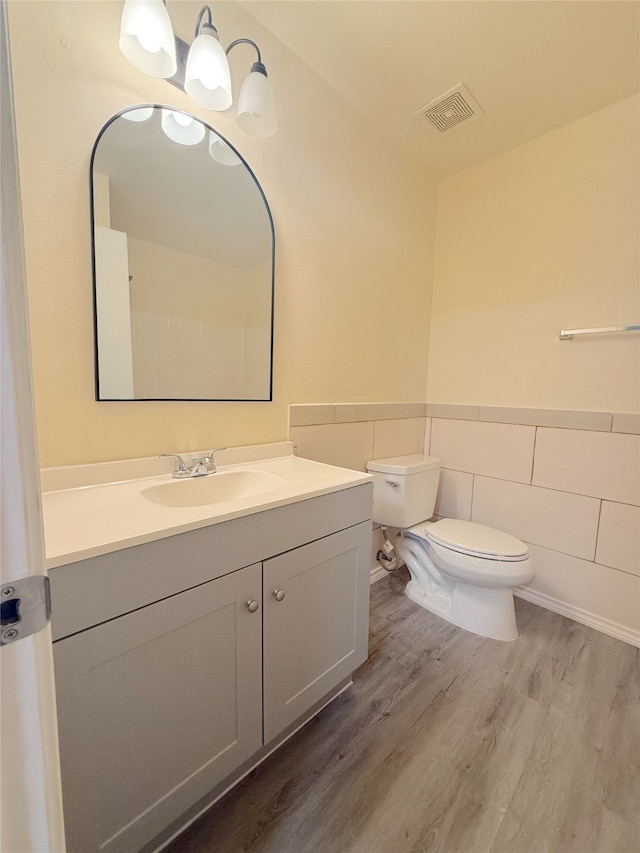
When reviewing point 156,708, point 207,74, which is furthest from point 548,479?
point 207,74

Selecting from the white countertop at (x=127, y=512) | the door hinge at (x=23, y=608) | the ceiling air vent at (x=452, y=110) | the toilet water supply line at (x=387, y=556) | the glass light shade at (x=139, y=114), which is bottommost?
the toilet water supply line at (x=387, y=556)

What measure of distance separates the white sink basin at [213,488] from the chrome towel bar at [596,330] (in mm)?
1551

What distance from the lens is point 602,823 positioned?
0.90 m

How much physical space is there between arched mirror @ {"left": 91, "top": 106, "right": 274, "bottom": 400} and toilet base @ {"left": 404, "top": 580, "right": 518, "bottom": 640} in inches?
51.9

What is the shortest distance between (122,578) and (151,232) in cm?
103

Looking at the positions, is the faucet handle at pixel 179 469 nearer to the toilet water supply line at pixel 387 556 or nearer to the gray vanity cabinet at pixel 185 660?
the gray vanity cabinet at pixel 185 660

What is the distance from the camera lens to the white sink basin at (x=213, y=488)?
3.48ft

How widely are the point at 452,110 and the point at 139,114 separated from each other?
137 cm

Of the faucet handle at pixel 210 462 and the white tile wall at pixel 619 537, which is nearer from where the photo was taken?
the faucet handle at pixel 210 462

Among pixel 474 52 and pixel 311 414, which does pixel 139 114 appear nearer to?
pixel 311 414

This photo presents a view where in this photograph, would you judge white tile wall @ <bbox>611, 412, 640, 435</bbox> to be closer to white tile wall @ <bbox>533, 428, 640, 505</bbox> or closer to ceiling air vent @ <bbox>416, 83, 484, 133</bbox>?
white tile wall @ <bbox>533, 428, 640, 505</bbox>

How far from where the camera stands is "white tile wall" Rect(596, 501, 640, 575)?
1.53 meters

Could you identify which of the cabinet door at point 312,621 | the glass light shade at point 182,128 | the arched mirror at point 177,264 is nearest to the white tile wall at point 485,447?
the cabinet door at point 312,621

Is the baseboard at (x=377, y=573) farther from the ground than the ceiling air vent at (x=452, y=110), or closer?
closer
